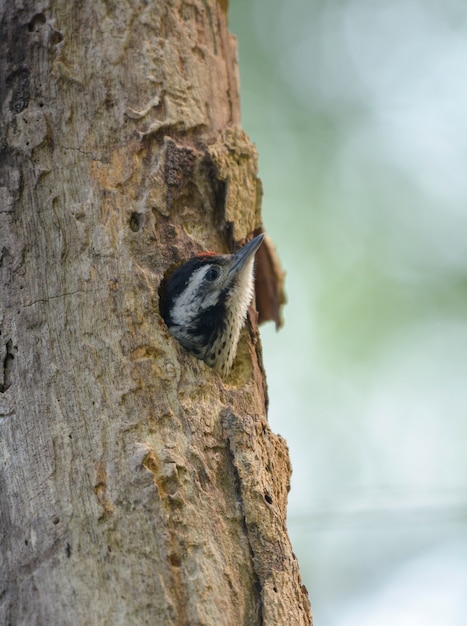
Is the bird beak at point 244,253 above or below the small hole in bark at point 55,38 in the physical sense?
below

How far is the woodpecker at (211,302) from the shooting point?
3.79m

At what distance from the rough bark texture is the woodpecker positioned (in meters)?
0.08

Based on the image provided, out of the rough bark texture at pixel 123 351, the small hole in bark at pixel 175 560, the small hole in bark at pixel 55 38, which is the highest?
the small hole in bark at pixel 55 38

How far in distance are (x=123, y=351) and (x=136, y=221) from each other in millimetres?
639

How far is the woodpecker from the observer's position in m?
3.79

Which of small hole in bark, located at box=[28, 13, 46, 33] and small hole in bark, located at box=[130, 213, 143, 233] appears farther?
small hole in bark, located at box=[28, 13, 46, 33]

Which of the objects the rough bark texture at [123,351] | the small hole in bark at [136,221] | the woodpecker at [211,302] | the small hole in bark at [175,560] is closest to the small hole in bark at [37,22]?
the rough bark texture at [123,351]

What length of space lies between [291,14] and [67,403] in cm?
632

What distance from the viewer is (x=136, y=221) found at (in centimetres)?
353

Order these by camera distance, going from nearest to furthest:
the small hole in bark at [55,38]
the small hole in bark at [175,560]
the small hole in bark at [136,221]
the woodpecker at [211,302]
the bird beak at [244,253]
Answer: the small hole in bark at [175,560]
the small hole in bark at [136,221]
the small hole in bark at [55,38]
the woodpecker at [211,302]
the bird beak at [244,253]

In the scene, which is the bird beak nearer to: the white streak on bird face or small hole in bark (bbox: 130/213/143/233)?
the white streak on bird face

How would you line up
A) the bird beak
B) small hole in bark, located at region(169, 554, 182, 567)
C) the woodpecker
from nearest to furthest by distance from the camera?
small hole in bark, located at region(169, 554, 182, 567) < the woodpecker < the bird beak

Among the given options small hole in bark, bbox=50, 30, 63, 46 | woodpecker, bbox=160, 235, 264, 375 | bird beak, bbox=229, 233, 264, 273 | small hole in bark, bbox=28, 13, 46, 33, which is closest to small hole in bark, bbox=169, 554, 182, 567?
woodpecker, bbox=160, 235, 264, 375

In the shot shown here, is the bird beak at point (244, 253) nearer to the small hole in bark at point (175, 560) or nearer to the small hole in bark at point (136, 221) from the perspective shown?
the small hole in bark at point (136, 221)
